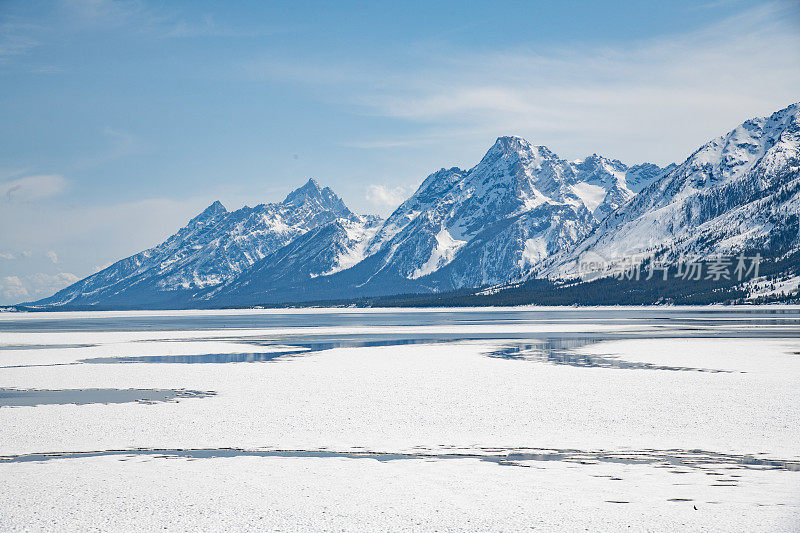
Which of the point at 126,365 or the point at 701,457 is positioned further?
the point at 126,365

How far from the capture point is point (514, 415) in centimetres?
3244

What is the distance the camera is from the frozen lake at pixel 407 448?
1870 cm

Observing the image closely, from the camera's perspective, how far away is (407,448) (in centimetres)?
2625

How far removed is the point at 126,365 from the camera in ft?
189

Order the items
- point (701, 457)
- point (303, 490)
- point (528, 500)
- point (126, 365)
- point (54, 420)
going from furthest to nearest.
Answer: point (126, 365) < point (54, 420) < point (701, 457) < point (303, 490) < point (528, 500)

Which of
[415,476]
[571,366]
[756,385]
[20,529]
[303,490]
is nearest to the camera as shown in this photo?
[20,529]

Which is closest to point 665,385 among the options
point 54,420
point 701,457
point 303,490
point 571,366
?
point 571,366

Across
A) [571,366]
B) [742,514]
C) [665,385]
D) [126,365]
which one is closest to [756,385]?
[665,385]

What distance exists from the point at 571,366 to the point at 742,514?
34.1 m

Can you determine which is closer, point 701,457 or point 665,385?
point 701,457

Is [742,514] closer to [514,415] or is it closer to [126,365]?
[514,415]

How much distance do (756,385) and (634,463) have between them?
20.8 meters

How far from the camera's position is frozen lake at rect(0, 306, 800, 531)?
1870 cm

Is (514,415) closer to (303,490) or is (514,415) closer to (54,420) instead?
(303,490)
